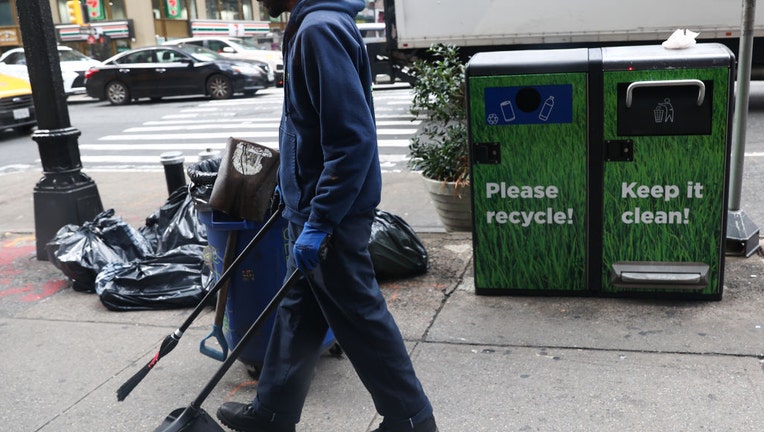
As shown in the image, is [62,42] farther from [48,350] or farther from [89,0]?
[48,350]

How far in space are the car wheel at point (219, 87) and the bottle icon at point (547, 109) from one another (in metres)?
16.1

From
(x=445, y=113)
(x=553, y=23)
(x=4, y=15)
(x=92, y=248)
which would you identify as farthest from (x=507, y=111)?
(x=4, y=15)

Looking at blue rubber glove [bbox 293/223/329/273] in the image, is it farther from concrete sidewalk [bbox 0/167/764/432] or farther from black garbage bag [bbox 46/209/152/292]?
black garbage bag [bbox 46/209/152/292]

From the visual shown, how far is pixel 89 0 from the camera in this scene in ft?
128

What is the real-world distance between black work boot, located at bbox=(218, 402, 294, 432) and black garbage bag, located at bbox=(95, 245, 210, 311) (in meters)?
1.60

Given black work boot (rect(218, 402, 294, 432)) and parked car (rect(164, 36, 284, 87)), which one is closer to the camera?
black work boot (rect(218, 402, 294, 432))

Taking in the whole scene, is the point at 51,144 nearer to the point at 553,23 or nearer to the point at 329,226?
the point at 329,226

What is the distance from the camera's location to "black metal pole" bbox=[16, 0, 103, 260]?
5859 mm

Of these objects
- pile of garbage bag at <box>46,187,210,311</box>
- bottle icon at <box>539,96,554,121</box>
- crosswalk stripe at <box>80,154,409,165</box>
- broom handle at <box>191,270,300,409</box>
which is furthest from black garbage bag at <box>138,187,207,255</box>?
crosswalk stripe at <box>80,154,409,165</box>

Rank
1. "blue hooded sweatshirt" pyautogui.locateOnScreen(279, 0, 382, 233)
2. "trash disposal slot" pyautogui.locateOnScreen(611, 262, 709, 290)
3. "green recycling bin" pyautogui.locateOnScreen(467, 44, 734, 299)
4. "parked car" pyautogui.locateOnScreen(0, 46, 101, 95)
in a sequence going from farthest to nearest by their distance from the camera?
1. "parked car" pyautogui.locateOnScreen(0, 46, 101, 95)
2. "trash disposal slot" pyautogui.locateOnScreen(611, 262, 709, 290)
3. "green recycling bin" pyautogui.locateOnScreen(467, 44, 734, 299)
4. "blue hooded sweatshirt" pyautogui.locateOnScreen(279, 0, 382, 233)

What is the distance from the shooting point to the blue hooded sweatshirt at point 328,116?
2.70 m

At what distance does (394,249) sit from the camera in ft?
16.3

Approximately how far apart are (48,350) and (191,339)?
2.53 feet

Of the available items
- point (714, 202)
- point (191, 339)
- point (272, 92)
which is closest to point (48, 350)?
point (191, 339)
